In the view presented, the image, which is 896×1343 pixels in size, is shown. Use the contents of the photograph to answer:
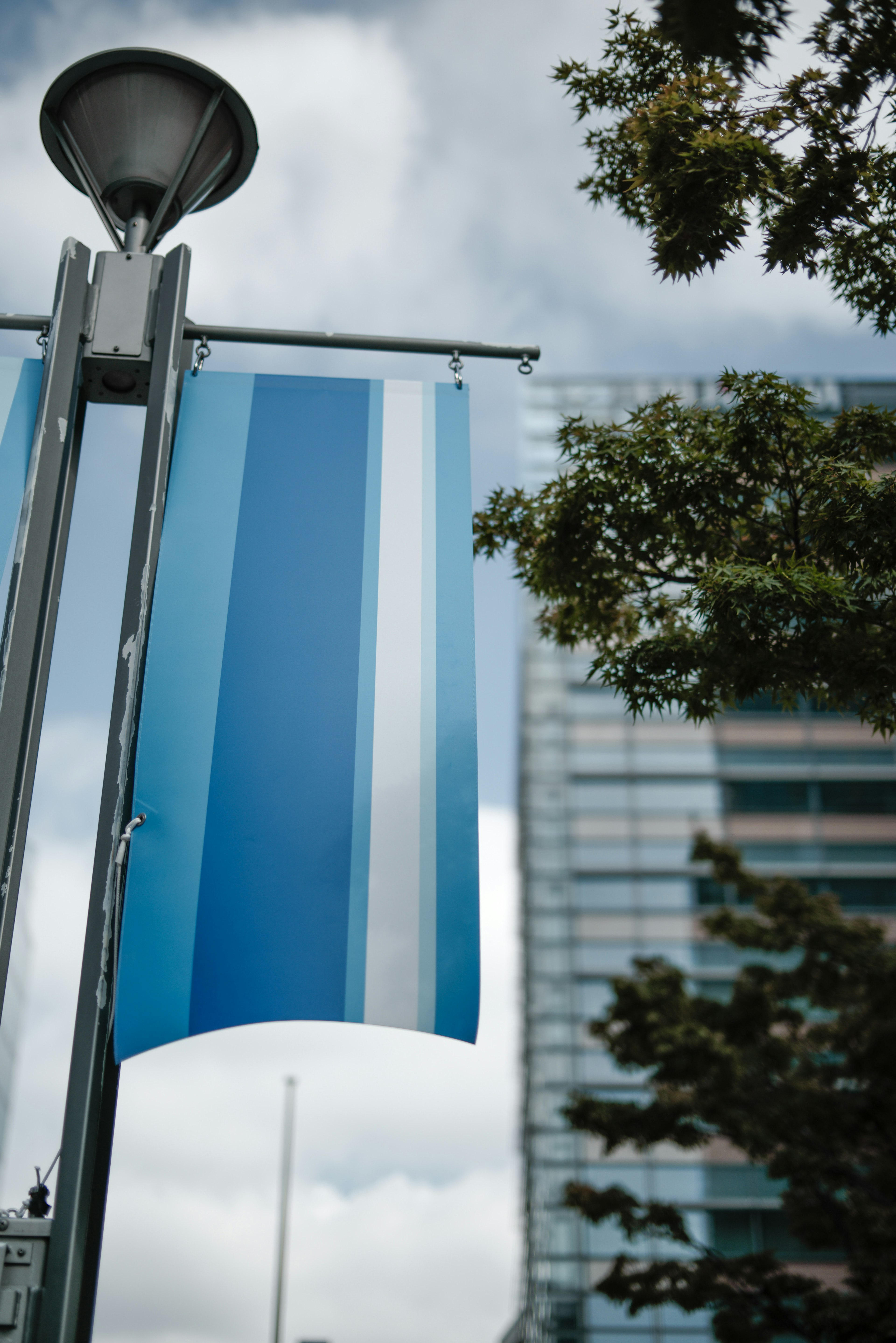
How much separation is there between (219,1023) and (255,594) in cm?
172

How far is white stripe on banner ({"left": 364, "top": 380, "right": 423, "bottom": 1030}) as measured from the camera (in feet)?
13.9

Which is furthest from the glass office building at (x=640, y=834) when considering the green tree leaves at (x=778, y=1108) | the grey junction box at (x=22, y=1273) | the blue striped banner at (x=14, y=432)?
the grey junction box at (x=22, y=1273)

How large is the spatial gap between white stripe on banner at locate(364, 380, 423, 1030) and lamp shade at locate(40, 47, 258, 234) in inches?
55.0

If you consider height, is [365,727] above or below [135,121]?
below

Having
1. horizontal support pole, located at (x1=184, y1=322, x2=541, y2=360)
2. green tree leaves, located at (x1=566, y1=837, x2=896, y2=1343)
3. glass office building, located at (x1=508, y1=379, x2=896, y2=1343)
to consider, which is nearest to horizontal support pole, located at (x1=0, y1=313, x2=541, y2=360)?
horizontal support pole, located at (x1=184, y1=322, x2=541, y2=360)

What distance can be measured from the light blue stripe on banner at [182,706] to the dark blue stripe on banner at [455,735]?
866 mm

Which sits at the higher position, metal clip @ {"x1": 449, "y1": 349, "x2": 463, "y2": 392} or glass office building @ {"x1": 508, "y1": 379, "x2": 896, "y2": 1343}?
glass office building @ {"x1": 508, "y1": 379, "x2": 896, "y2": 1343}

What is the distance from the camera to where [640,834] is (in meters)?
39.2

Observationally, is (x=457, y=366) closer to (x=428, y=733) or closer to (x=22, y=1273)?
(x=428, y=733)

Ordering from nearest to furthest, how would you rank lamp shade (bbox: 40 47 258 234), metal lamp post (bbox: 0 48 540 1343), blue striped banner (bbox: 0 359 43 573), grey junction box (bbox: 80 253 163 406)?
1. metal lamp post (bbox: 0 48 540 1343)
2. blue striped banner (bbox: 0 359 43 573)
3. grey junction box (bbox: 80 253 163 406)
4. lamp shade (bbox: 40 47 258 234)

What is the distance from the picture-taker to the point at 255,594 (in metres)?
4.92

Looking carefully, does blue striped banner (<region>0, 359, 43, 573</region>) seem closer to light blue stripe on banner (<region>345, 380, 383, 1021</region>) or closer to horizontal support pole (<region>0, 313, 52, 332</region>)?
horizontal support pole (<region>0, 313, 52, 332</region>)

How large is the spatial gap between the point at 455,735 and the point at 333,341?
2.01 meters

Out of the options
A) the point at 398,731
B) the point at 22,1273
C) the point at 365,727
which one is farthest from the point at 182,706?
the point at 22,1273
